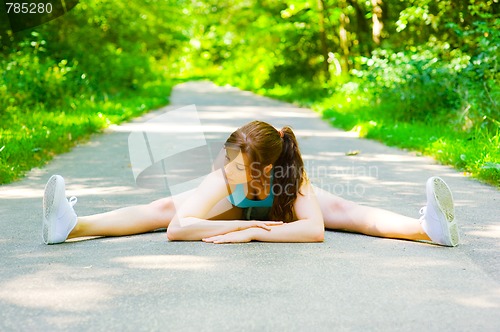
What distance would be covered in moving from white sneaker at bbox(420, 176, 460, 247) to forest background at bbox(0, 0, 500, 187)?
2.79m

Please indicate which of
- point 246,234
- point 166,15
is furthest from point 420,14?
point 166,15

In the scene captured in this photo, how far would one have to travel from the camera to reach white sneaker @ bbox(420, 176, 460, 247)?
4.50m

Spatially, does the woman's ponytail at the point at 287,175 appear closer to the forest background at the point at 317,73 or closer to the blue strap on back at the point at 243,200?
the blue strap on back at the point at 243,200

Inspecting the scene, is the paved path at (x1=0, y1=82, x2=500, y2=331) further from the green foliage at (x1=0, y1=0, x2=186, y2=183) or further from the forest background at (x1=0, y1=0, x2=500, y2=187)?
the green foliage at (x1=0, y1=0, x2=186, y2=183)

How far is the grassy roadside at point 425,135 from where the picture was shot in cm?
778

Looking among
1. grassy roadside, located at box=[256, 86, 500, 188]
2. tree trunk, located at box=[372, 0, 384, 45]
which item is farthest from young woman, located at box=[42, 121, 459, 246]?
tree trunk, located at box=[372, 0, 384, 45]

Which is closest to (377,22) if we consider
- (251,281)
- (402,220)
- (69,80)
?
(69,80)

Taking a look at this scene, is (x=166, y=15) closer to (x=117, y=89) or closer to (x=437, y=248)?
(x=117, y=89)

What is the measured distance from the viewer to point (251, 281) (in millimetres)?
3781

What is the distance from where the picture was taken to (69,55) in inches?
788

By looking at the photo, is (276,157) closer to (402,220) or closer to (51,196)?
(402,220)

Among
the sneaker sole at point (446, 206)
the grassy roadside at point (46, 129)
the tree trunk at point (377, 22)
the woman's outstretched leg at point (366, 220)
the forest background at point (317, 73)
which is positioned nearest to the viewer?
the sneaker sole at point (446, 206)

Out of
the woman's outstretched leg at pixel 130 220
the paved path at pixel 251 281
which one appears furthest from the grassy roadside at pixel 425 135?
the woman's outstretched leg at pixel 130 220

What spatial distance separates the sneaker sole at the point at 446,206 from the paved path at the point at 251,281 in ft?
0.34
